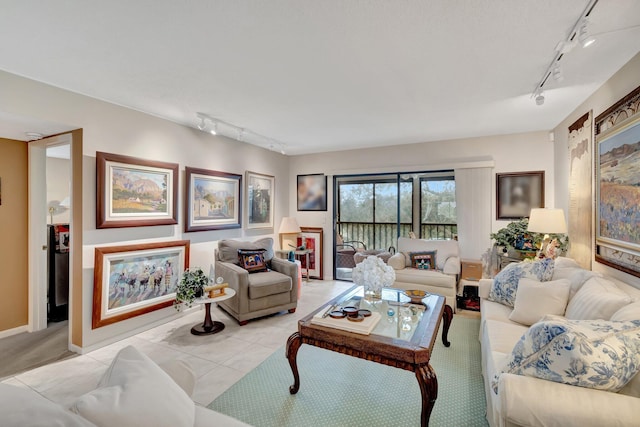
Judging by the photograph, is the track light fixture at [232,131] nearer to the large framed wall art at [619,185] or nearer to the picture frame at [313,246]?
the picture frame at [313,246]

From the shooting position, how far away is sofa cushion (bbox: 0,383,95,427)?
1.94 ft

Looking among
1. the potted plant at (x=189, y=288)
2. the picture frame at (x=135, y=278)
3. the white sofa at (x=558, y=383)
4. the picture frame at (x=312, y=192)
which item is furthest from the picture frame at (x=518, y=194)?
the picture frame at (x=135, y=278)

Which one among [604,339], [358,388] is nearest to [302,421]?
[358,388]

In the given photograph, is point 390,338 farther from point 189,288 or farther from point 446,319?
point 189,288

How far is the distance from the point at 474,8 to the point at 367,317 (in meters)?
2.02

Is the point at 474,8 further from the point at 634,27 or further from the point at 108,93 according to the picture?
the point at 108,93

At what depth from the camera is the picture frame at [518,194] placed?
417cm

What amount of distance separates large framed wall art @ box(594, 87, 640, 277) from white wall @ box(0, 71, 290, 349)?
4.26m

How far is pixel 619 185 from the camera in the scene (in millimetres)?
2197

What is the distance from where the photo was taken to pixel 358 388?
7.42ft

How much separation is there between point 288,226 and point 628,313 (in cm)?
433

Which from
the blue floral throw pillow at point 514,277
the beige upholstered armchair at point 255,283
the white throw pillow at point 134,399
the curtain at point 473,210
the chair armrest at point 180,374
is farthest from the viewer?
the curtain at point 473,210

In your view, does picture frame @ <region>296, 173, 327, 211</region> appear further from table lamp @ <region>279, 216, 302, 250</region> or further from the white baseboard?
the white baseboard

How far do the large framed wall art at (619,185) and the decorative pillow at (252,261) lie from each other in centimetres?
358
